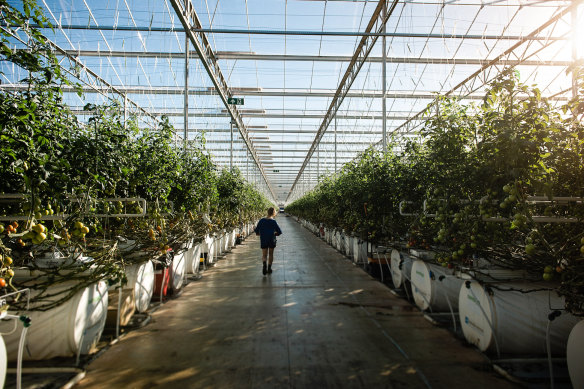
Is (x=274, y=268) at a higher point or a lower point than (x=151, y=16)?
lower

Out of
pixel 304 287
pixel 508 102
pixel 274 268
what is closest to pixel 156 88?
pixel 274 268

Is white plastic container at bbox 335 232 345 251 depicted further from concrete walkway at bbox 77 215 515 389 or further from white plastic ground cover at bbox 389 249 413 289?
concrete walkway at bbox 77 215 515 389

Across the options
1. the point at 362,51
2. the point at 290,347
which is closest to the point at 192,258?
the point at 290,347

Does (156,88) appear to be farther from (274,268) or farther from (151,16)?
(274,268)

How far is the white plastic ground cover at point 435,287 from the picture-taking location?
12.1ft

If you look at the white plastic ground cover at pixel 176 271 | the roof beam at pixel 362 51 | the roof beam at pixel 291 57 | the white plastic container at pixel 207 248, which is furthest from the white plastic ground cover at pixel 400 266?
the roof beam at pixel 291 57

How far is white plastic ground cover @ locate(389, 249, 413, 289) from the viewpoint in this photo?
475 centimetres

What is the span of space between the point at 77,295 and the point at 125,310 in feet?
3.46

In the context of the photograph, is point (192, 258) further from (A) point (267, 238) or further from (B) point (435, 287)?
(B) point (435, 287)

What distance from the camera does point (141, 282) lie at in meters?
3.86

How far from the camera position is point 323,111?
57.7ft

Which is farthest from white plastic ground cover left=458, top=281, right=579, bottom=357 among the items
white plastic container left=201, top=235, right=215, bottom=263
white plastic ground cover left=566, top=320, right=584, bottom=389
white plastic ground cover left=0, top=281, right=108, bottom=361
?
white plastic container left=201, top=235, right=215, bottom=263

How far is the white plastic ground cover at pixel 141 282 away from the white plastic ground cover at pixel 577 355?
3.84 metres

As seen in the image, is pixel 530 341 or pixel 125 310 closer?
pixel 530 341
